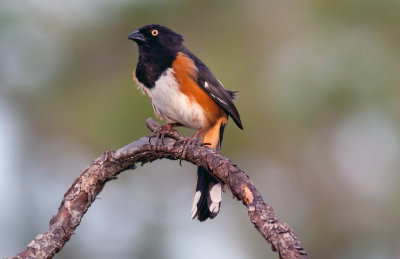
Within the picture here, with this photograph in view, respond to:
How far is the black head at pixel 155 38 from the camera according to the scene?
466 centimetres

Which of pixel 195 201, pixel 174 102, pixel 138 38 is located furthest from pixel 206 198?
pixel 138 38

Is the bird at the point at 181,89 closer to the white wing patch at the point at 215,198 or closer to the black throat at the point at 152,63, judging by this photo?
the black throat at the point at 152,63

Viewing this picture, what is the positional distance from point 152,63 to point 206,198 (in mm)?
1201

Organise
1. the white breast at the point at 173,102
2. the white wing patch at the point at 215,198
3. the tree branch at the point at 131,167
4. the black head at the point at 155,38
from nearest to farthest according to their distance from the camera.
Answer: the tree branch at the point at 131,167, the white wing patch at the point at 215,198, the white breast at the point at 173,102, the black head at the point at 155,38

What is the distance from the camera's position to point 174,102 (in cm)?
432

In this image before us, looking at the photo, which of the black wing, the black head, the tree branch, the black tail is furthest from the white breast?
the tree branch

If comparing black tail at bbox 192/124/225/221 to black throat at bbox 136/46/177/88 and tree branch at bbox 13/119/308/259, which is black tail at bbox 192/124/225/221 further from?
black throat at bbox 136/46/177/88

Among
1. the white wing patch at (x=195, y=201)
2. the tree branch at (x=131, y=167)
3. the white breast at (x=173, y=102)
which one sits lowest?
the tree branch at (x=131, y=167)

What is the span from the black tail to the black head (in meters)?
1.11

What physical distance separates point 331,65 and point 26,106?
4933mm

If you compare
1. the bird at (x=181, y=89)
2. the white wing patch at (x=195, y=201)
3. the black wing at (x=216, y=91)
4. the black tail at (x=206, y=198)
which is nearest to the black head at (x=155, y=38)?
the bird at (x=181, y=89)

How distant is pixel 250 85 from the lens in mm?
10312

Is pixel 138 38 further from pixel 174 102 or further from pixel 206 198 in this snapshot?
pixel 206 198

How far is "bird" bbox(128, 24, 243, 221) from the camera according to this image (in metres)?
4.35
